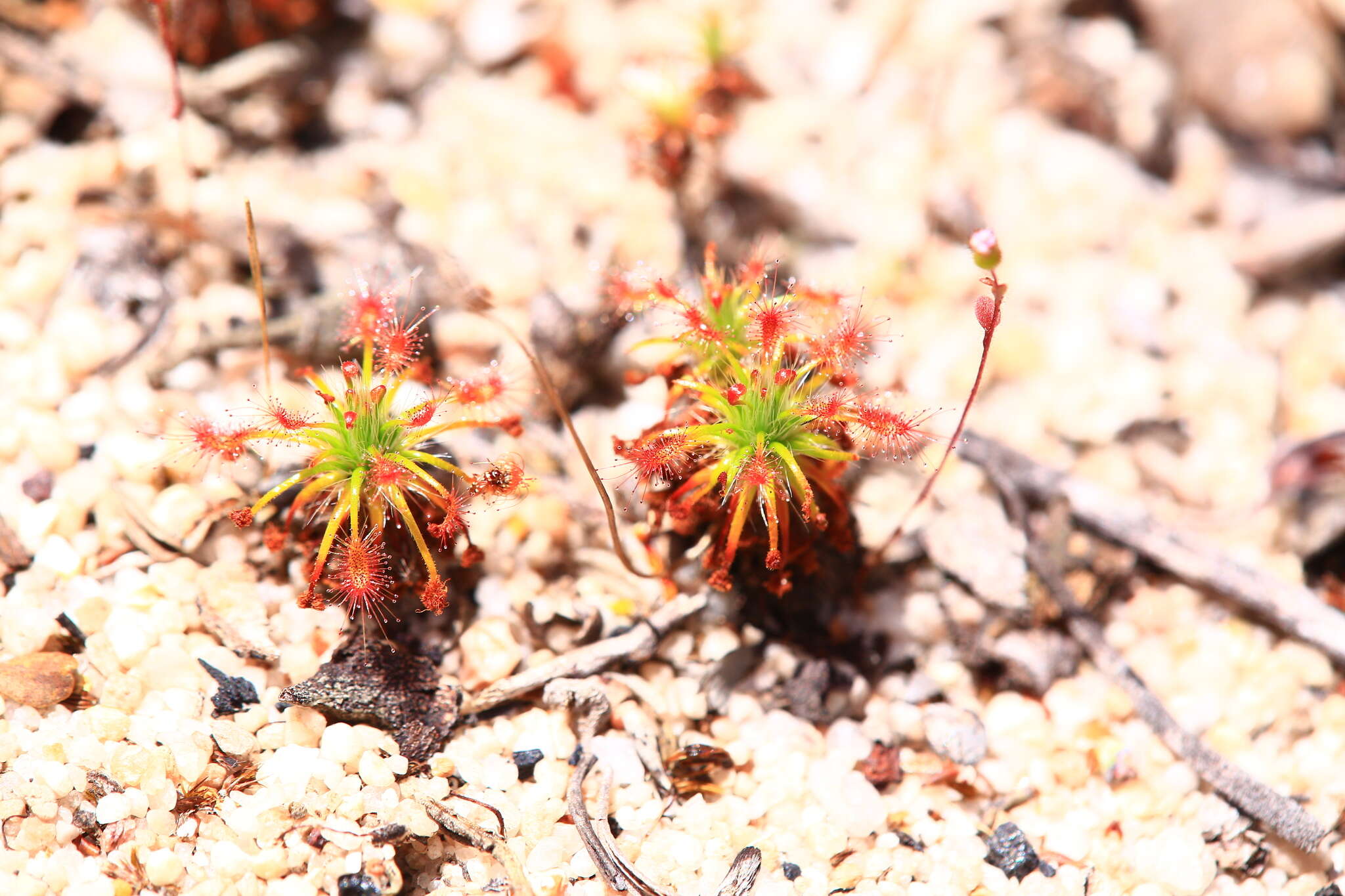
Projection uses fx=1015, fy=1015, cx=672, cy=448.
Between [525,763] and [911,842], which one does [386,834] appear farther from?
[911,842]

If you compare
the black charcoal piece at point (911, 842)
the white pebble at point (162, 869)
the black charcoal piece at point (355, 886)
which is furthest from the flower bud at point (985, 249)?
the white pebble at point (162, 869)

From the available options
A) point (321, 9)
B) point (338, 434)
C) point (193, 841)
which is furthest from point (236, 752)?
point (321, 9)

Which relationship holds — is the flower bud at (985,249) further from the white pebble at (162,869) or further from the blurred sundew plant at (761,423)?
the white pebble at (162,869)

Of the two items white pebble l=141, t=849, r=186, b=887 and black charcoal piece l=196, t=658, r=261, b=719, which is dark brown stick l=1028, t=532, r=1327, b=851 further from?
white pebble l=141, t=849, r=186, b=887

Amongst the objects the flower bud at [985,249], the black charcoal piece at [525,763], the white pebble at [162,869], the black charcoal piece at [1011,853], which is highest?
the flower bud at [985,249]

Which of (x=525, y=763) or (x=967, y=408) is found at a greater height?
(x=967, y=408)

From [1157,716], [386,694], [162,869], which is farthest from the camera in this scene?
[1157,716]

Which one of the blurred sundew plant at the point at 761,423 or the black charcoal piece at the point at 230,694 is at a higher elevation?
the blurred sundew plant at the point at 761,423

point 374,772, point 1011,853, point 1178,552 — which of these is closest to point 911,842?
point 1011,853
